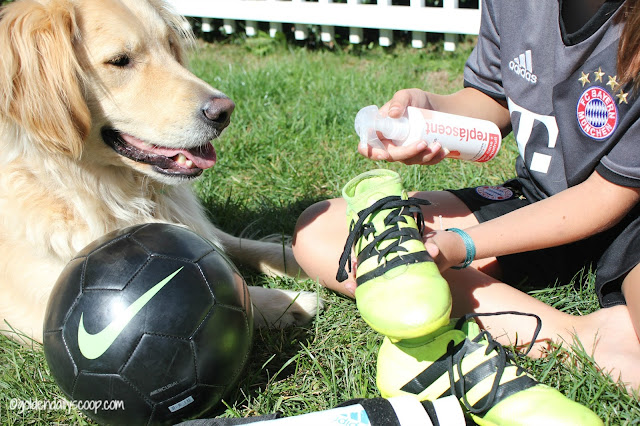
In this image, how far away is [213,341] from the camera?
5.77ft

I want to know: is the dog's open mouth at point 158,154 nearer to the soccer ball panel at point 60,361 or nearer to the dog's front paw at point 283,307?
the dog's front paw at point 283,307

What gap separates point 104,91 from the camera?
7.46 ft

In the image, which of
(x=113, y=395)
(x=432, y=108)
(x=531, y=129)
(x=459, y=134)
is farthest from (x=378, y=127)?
(x=113, y=395)

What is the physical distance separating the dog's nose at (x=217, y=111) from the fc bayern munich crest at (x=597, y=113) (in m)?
1.39

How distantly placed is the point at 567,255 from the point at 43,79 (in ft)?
7.17

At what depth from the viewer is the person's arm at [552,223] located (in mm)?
1953

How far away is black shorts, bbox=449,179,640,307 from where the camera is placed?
2.13 metres

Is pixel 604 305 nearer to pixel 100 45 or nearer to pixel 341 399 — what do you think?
pixel 341 399

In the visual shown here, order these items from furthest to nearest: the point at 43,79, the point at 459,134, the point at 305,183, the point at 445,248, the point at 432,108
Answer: the point at 305,183
the point at 432,108
the point at 459,134
the point at 43,79
the point at 445,248

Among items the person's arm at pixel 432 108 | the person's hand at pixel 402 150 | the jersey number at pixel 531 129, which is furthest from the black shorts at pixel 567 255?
the person's hand at pixel 402 150

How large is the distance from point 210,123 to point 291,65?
3443mm

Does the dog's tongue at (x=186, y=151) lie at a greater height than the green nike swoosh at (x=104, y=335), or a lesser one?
greater

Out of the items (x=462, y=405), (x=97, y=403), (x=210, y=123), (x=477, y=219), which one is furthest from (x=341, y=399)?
(x=210, y=123)

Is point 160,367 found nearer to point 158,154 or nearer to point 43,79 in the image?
point 158,154
